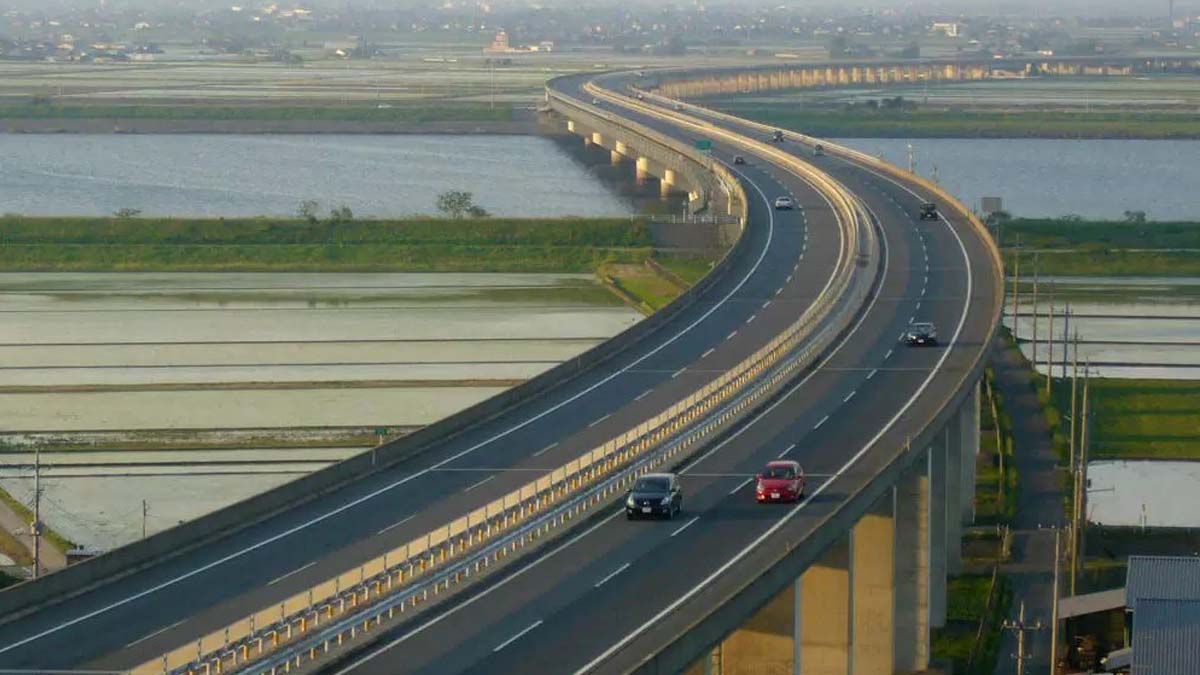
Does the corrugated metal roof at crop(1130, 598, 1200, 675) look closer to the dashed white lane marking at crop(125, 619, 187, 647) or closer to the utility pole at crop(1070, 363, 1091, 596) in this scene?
the utility pole at crop(1070, 363, 1091, 596)

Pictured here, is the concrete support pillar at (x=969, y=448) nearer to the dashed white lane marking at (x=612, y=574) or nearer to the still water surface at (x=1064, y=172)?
the dashed white lane marking at (x=612, y=574)

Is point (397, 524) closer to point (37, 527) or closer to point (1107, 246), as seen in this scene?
point (37, 527)

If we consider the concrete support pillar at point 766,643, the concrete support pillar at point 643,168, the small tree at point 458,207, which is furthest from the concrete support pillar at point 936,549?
the concrete support pillar at point 643,168

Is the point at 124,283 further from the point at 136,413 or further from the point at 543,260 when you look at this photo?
the point at 136,413

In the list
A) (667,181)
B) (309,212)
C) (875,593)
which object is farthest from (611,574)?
(667,181)

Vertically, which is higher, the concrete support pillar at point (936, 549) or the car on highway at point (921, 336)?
the car on highway at point (921, 336)

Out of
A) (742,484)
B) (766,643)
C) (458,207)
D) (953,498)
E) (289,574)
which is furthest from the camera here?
(458,207)
